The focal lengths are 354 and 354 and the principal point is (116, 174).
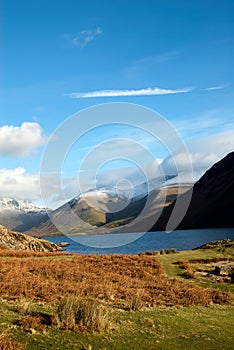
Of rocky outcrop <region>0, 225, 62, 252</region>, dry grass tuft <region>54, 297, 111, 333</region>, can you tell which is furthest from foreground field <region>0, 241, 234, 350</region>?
rocky outcrop <region>0, 225, 62, 252</region>

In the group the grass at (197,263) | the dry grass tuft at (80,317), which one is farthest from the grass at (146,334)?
the grass at (197,263)

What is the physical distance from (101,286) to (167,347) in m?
11.2

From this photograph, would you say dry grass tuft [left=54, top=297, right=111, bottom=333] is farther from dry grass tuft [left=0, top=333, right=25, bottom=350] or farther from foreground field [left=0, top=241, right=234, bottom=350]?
dry grass tuft [left=0, top=333, right=25, bottom=350]

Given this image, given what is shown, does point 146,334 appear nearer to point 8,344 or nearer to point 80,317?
point 80,317

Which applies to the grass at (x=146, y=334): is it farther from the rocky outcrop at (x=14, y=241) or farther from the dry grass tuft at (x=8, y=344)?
the rocky outcrop at (x=14, y=241)

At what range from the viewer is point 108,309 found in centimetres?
1856

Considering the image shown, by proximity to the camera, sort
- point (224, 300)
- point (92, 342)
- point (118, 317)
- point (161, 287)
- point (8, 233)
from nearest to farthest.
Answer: point (92, 342), point (118, 317), point (224, 300), point (161, 287), point (8, 233)

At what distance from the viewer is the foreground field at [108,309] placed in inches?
544

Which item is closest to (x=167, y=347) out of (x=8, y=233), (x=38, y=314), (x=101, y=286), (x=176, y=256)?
(x=38, y=314)

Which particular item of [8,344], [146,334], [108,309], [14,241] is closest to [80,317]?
[146,334]

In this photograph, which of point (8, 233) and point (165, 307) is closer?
point (165, 307)

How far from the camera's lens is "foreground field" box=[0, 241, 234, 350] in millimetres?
13823

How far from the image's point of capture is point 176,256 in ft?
143

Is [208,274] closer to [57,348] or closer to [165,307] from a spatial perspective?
[165,307]
